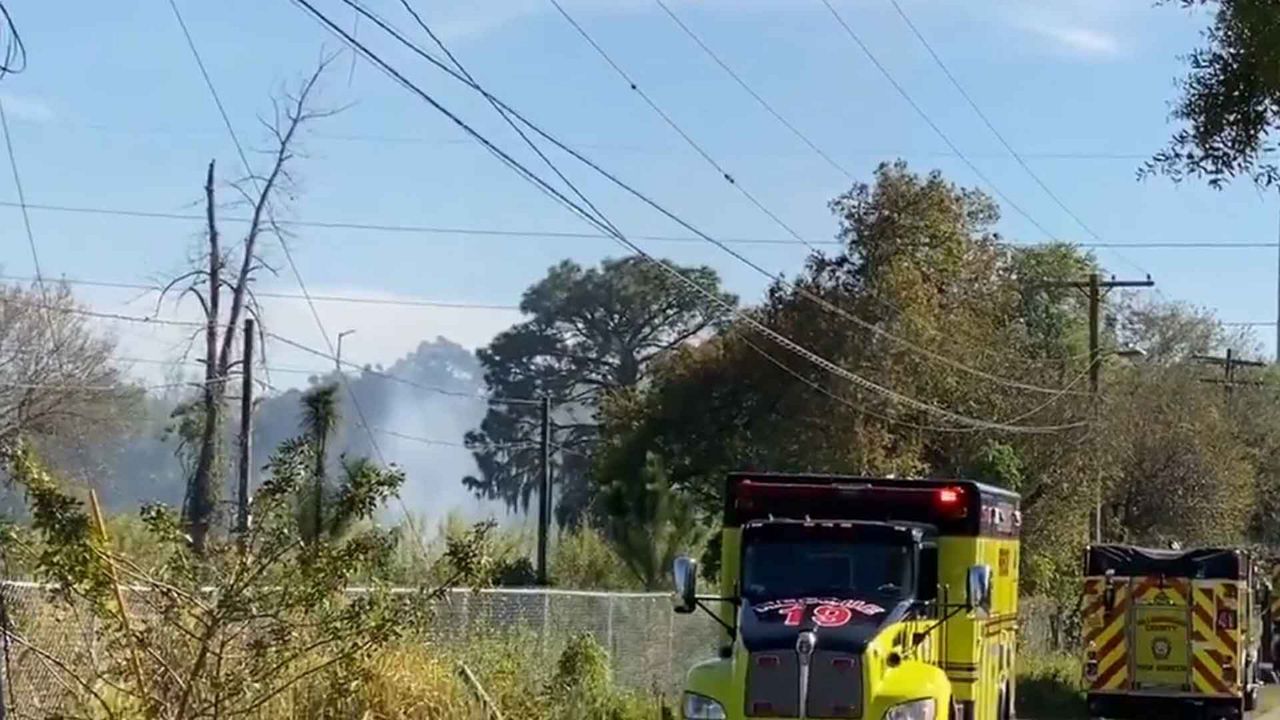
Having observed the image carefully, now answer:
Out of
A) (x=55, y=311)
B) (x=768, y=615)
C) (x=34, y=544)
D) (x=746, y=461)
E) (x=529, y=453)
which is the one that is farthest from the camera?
(x=529, y=453)

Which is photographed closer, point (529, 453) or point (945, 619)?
point (945, 619)

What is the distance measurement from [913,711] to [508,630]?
7.48 metres

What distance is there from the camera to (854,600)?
17172 millimetres

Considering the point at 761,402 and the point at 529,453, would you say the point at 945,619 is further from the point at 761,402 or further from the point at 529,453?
the point at 529,453

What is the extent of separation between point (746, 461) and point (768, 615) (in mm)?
29372

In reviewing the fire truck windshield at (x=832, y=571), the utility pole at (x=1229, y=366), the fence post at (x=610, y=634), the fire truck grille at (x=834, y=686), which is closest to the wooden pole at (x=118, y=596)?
the fire truck grille at (x=834, y=686)

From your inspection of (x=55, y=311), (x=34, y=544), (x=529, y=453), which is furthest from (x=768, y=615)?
(x=529, y=453)

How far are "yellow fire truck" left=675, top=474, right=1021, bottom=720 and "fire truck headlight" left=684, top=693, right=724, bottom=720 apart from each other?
0.04ft

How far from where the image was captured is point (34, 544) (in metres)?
14.6

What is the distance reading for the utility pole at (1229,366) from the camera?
237 feet

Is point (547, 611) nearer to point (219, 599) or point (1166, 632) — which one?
point (219, 599)

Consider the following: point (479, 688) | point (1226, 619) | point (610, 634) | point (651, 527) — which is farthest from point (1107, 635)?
point (479, 688)

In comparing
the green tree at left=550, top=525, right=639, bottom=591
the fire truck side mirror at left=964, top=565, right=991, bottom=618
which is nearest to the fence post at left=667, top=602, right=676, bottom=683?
the fire truck side mirror at left=964, top=565, right=991, bottom=618

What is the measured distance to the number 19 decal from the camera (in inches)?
651
